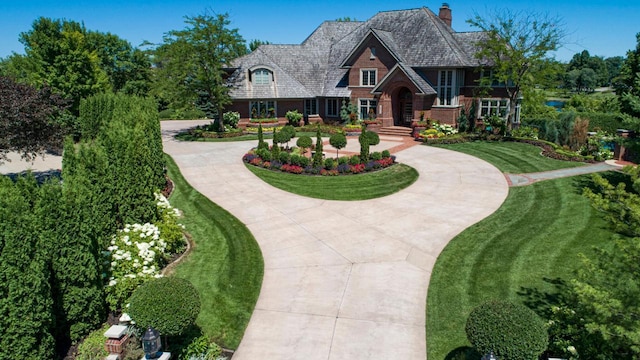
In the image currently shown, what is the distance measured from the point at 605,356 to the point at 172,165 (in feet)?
73.6

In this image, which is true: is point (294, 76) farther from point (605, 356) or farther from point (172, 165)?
point (605, 356)

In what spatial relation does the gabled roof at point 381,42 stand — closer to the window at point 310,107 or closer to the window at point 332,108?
the window at point 332,108

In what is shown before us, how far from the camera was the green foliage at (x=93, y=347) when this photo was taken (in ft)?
26.5

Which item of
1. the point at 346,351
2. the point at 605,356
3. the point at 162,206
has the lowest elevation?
the point at 346,351

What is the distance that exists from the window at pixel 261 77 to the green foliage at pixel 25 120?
21.5 metres

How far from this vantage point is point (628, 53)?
2202 centimetres

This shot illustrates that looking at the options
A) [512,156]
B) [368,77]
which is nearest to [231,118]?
[368,77]

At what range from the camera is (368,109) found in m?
38.2

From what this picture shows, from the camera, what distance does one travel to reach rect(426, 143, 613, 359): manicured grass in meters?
9.59

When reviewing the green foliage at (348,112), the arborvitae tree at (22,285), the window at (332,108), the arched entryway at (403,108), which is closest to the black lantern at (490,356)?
the arborvitae tree at (22,285)

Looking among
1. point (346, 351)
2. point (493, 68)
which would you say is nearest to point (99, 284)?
point (346, 351)

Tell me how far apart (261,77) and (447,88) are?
666 inches

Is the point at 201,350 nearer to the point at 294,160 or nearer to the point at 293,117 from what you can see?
the point at 294,160

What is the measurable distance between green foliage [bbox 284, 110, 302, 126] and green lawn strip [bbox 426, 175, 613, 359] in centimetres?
2509
